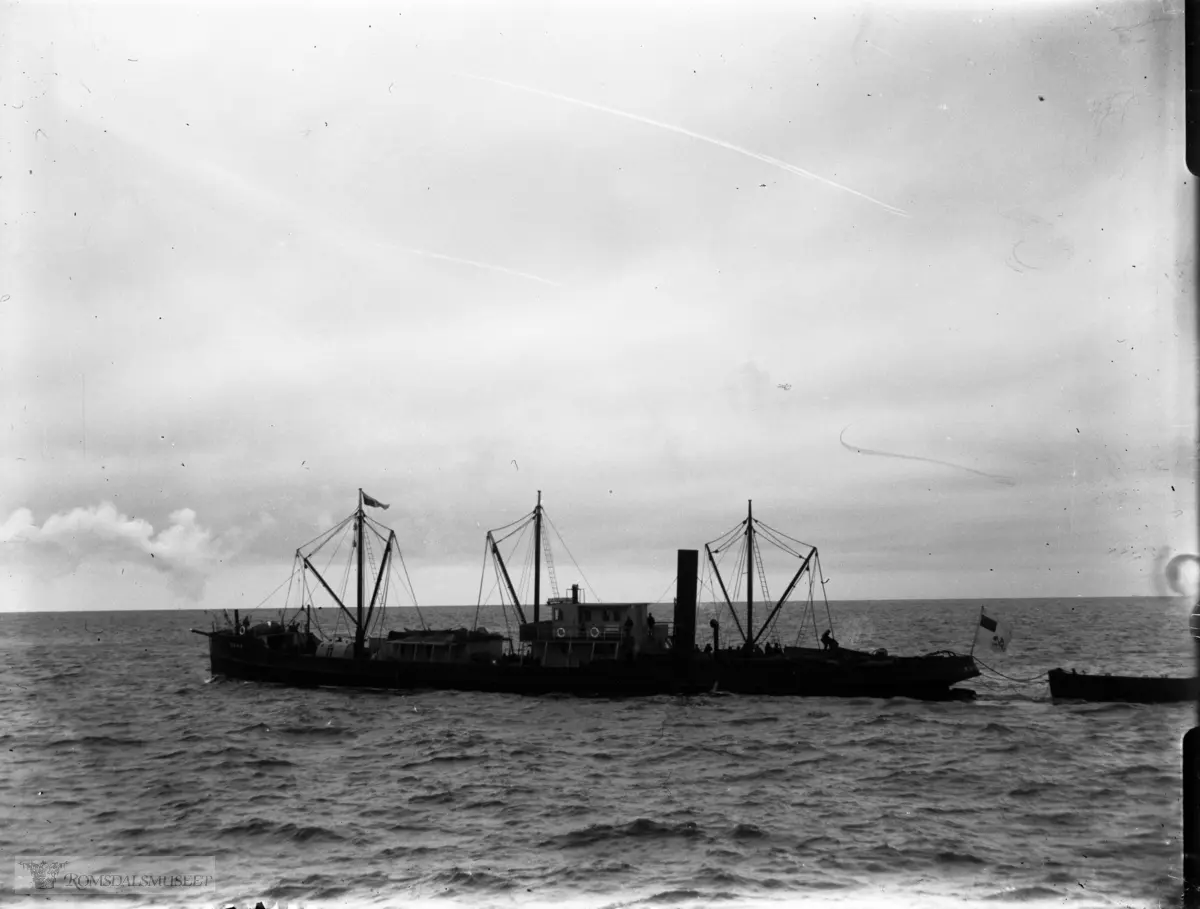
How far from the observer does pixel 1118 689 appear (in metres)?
47.2

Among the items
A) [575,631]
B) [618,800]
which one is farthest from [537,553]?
[618,800]

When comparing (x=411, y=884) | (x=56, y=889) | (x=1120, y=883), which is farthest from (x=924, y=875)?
(x=56, y=889)

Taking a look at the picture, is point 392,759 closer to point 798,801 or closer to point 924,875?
point 798,801

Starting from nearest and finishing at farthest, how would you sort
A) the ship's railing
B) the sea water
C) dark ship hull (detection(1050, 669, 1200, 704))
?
the sea water → dark ship hull (detection(1050, 669, 1200, 704)) → the ship's railing

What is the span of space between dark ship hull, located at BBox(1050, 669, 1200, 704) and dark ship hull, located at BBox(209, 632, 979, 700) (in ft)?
16.2

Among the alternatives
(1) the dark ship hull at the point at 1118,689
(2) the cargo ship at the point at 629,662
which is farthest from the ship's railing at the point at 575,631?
(1) the dark ship hull at the point at 1118,689

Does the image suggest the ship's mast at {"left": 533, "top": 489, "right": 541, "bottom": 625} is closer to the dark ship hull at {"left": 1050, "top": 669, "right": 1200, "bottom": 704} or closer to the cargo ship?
the cargo ship

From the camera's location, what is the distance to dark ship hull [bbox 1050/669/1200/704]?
46906 millimetres

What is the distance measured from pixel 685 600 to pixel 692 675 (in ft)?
15.7

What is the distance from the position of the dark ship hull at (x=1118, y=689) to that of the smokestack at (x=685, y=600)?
21.7 m

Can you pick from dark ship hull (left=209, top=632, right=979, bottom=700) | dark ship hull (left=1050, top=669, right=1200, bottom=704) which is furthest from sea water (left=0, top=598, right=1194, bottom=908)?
dark ship hull (left=209, top=632, right=979, bottom=700)

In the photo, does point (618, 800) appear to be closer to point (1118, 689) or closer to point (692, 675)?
point (692, 675)

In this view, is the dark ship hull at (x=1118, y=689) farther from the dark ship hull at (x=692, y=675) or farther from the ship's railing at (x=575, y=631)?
the ship's railing at (x=575, y=631)

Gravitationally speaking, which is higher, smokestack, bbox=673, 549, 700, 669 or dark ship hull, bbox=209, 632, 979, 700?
smokestack, bbox=673, 549, 700, 669
